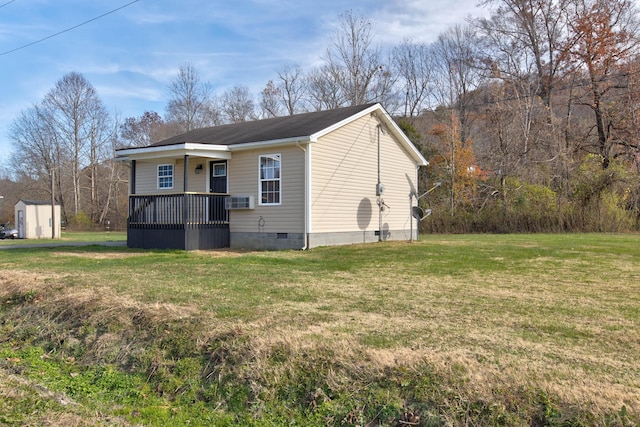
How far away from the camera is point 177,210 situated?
12812 mm

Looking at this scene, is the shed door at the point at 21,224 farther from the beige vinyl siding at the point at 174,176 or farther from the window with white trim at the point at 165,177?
the window with white trim at the point at 165,177

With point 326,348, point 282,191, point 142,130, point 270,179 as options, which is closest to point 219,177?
point 270,179

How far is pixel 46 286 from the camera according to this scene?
7137 mm

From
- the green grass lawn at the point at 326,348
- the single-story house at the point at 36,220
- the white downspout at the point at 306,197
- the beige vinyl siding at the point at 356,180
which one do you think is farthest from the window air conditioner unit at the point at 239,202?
the single-story house at the point at 36,220

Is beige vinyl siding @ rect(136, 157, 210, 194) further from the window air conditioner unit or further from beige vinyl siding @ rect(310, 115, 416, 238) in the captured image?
beige vinyl siding @ rect(310, 115, 416, 238)

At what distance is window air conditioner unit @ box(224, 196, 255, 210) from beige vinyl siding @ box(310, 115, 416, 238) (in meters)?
1.84

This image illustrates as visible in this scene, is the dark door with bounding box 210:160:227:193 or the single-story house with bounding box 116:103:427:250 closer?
the single-story house with bounding box 116:103:427:250


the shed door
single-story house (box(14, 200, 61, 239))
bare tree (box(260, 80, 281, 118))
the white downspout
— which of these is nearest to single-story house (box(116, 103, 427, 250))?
the white downspout

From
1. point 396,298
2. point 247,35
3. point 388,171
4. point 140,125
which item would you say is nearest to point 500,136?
point 388,171

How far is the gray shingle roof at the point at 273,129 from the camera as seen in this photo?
12.9 m

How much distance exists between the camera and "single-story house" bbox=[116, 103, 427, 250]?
1255 cm

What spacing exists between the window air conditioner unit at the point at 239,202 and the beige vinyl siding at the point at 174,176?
110cm

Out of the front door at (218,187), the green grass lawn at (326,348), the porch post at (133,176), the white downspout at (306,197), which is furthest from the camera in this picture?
Result: the porch post at (133,176)

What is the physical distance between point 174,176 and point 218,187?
1760mm
